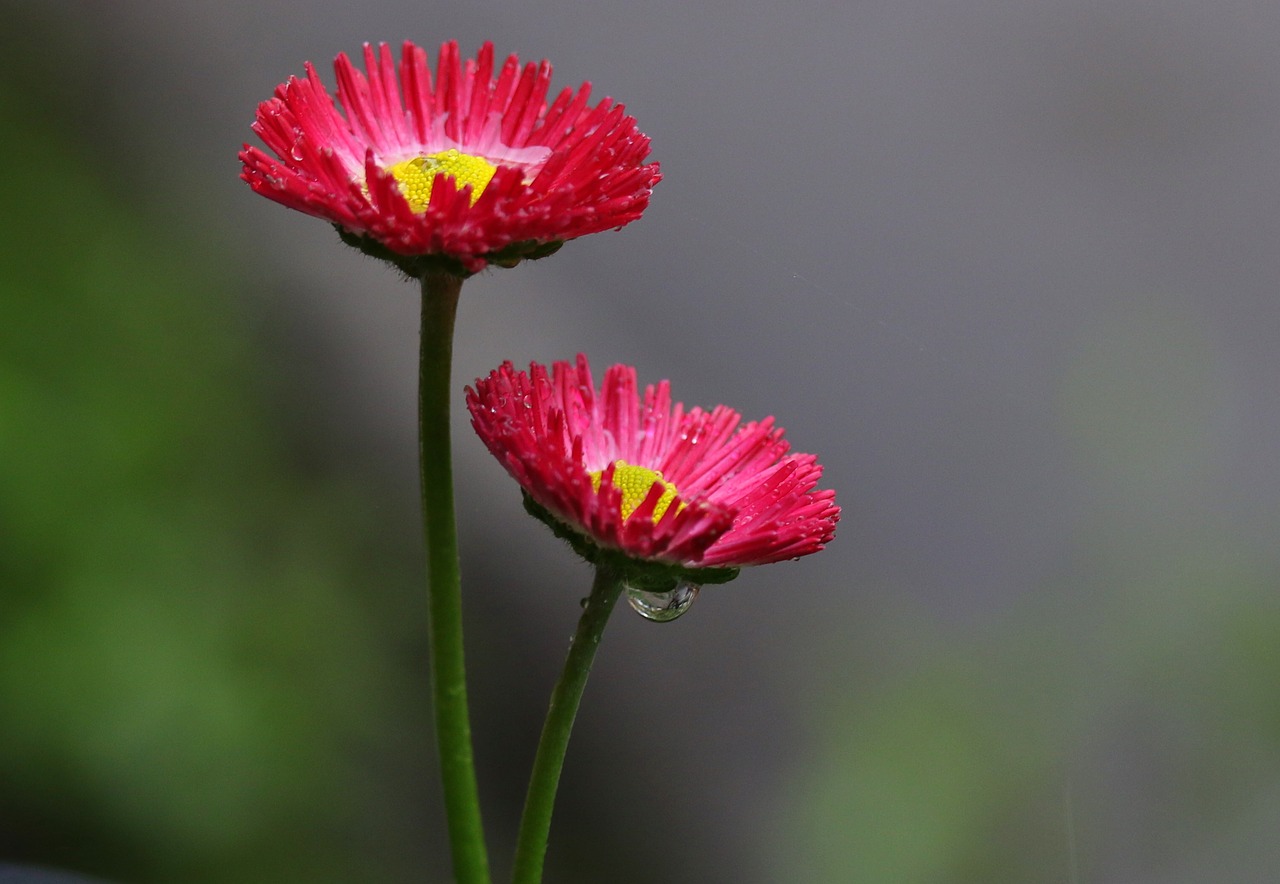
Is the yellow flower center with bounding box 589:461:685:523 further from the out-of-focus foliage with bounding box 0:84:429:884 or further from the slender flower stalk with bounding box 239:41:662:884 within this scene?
the out-of-focus foliage with bounding box 0:84:429:884

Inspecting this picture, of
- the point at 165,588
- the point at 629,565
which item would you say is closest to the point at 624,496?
the point at 629,565

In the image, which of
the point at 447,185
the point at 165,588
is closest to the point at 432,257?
the point at 447,185

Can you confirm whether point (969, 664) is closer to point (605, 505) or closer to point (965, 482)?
point (965, 482)

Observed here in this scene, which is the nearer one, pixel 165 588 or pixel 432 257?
pixel 432 257

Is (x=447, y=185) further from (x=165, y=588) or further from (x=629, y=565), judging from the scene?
(x=165, y=588)

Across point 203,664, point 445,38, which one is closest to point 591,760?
point 203,664

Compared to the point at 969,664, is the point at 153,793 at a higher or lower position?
lower

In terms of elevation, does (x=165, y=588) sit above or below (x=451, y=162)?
below
